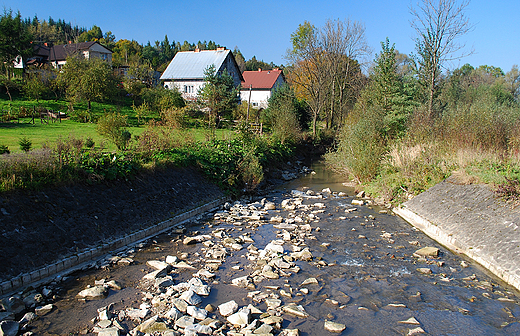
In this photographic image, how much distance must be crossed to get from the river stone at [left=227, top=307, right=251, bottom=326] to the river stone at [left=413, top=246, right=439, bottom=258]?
6.00 meters

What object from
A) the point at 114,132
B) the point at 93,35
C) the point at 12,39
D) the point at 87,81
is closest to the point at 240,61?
the point at 93,35

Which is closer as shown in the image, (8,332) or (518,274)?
(8,332)

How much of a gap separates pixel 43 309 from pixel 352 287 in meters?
6.41

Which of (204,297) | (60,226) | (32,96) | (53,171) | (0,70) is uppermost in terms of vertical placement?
(0,70)

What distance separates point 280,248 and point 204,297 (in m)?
3.16

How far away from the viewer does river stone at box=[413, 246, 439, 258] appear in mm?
9836

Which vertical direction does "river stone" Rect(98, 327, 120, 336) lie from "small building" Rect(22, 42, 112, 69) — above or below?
below

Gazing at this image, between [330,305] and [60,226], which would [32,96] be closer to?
[60,226]

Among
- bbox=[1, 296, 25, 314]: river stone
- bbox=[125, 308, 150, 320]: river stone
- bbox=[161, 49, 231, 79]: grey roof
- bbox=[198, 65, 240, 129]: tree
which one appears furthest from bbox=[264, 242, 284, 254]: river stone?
bbox=[161, 49, 231, 79]: grey roof

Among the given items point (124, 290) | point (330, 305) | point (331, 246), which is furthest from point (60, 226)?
point (331, 246)

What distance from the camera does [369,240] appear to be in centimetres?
1103

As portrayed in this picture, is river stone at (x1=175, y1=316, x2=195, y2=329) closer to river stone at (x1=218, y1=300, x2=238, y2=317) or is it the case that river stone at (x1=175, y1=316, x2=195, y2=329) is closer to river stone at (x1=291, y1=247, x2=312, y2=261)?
river stone at (x1=218, y1=300, x2=238, y2=317)

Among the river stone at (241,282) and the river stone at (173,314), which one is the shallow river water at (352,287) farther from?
the river stone at (173,314)

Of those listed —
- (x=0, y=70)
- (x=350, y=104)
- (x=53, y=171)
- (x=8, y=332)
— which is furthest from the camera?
(x=350, y=104)
